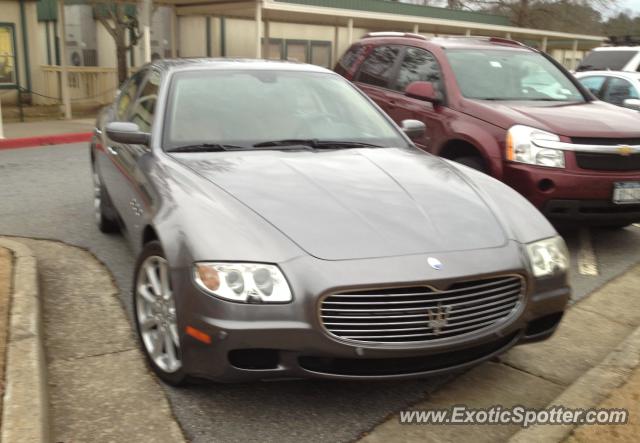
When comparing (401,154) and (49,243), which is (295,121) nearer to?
(401,154)

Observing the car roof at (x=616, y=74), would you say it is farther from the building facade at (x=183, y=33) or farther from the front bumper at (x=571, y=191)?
the building facade at (x=183, y=33)

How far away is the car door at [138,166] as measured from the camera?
150 inches

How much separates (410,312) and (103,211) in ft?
12.1

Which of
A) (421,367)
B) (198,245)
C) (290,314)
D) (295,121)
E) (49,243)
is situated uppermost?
(295,121)

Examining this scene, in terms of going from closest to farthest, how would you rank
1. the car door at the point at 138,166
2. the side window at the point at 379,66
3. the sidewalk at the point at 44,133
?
the car door at the point at 138,166 → the side window at the point at 379,66 → the sidewalk at the point at 44,133

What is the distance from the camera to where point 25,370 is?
3.04 m

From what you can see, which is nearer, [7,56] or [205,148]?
[205,148]

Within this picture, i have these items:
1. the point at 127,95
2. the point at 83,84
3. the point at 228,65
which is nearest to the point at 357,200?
the point at 228,65

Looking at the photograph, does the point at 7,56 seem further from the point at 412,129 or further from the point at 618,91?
the point at 412,129

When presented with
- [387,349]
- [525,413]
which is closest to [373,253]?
[387,349]

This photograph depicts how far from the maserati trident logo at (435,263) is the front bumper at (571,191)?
2846 millimetres

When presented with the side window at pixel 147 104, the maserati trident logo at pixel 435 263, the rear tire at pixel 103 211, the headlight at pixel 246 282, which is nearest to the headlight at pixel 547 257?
the maserati trident logo at pixel 435 263

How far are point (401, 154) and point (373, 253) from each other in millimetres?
1463

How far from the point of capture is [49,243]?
556 cm
